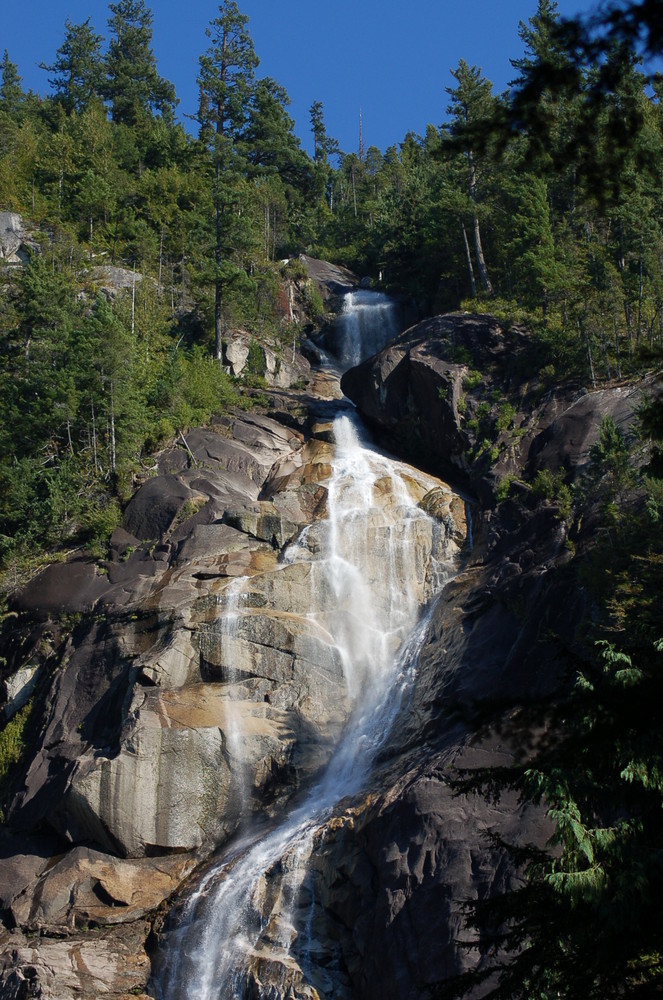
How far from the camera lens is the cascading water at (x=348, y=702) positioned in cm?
1886

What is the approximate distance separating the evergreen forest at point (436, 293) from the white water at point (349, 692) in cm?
466

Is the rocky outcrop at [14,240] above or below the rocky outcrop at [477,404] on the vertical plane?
above

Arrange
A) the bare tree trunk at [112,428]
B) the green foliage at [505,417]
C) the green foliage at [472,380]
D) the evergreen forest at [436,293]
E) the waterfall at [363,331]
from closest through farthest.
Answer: the evergreen forest at [436,293], the green foliage at [505,417], the bare tree trunk at [112,428], the green foliage at [472,380], the waterfall at [363,331]

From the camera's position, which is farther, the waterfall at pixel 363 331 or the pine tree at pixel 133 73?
the pine tree at pixel 133 73

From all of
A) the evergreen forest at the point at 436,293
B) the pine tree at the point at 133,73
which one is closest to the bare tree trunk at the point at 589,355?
the evergreen forest at the point at 436,293

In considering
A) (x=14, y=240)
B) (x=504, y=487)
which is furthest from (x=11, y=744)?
(x=14, y=240)

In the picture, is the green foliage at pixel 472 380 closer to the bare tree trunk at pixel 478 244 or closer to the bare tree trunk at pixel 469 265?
the bare tree trunk at pixel 478 244

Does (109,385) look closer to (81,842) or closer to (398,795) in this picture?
(81,842)

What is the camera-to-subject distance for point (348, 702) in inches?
1007

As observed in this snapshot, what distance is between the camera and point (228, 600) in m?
26.7

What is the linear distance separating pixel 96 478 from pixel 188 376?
765 cm

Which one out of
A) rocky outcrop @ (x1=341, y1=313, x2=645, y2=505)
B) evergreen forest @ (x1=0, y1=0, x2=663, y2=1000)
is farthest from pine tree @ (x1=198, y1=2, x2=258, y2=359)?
rocky outcrop @ (x1=341, y1=313, x2=645, y2=505)

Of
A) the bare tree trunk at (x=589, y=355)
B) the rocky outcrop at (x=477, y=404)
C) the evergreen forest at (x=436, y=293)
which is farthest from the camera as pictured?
the bare tree trunk at (x=589, y=355)

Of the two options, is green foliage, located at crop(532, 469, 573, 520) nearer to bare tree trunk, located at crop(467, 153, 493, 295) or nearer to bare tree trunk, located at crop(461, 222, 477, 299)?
bare tree trunk, located at crop(467, 153, 493, 295)
